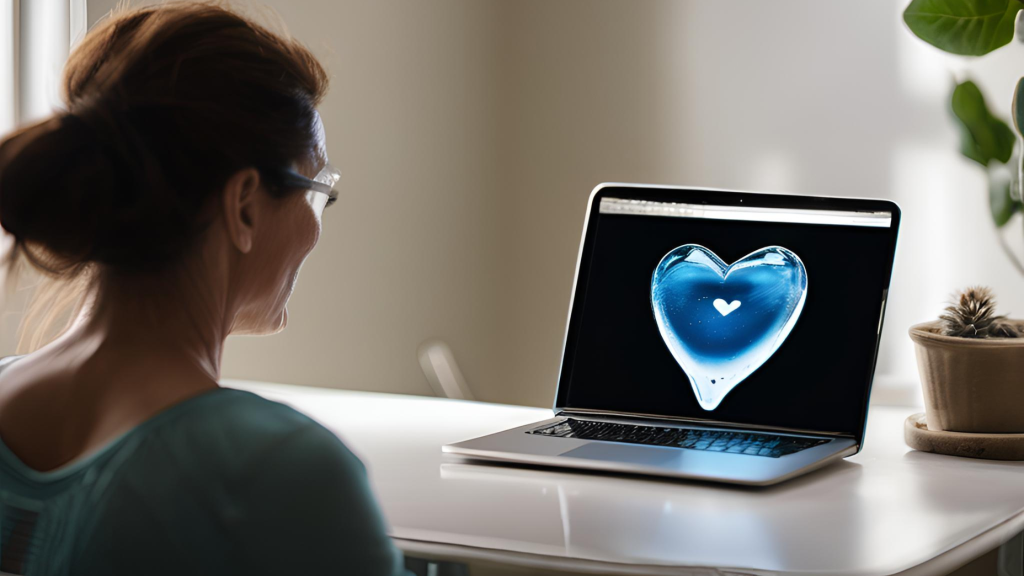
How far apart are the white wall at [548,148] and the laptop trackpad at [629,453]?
937mm

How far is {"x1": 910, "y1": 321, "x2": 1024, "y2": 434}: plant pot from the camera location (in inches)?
35.8

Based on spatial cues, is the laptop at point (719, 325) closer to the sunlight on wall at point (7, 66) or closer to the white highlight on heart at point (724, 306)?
the white highlight on heart at point (724, 306)

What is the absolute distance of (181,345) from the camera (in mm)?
589

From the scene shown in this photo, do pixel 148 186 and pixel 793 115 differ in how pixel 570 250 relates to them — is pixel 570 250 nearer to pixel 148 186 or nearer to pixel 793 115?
pixel 793 115

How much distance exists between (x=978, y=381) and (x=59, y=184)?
2.62ft

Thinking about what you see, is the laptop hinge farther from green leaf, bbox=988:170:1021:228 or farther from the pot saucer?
green leaf, bbox=988:170:1021:228

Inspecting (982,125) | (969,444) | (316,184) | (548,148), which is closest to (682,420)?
(969,444)

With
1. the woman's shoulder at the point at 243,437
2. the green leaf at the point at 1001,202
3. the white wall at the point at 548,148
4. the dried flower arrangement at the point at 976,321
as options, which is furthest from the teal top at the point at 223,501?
the green leaf at the point at 1001,202

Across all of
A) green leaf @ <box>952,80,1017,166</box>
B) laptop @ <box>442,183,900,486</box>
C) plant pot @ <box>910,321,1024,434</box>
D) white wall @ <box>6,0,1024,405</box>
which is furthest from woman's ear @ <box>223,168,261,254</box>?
green leaf @ <box>952,80,1017,166</box>

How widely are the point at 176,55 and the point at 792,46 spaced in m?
1.73

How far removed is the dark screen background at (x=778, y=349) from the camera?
0.97 meters

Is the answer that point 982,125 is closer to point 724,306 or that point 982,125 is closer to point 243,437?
point 724,306

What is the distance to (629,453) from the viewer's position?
861 millimetres

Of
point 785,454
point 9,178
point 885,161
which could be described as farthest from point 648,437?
point 885,161
